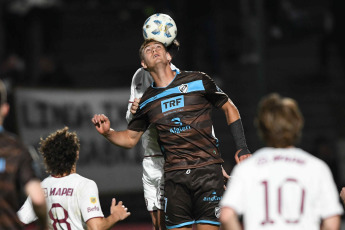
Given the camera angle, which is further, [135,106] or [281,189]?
[135,106]

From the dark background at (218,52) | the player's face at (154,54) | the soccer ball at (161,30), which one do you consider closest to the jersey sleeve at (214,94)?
the player's face at (154,54)

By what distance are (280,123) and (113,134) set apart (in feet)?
8.65

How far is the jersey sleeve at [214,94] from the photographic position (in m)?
6.57

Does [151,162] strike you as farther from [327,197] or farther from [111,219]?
[327,197]

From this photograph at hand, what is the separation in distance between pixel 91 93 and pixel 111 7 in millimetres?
7056

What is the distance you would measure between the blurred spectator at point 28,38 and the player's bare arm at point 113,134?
7.97 meters

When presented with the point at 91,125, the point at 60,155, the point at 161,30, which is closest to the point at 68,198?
the point at 60,155

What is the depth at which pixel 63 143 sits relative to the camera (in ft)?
18.9

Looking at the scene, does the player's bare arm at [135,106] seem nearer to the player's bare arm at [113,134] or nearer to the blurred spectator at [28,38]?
the player's bare arm at [113,134]

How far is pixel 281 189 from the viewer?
4160 mm

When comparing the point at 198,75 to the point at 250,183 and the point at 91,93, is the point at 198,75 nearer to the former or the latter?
the point at 250,183

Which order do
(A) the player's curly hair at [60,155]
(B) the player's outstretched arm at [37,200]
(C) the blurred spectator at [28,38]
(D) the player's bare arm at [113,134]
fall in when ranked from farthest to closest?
(C) the blurred spectator at [28,38] → (D) the player's bare arm at [113,134] → (A) the player's curly hair at [60,155] → (B) the player's outstretched arm at [37,200]

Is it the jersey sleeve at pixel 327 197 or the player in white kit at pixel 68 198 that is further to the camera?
the player in white kit at pixel 68 198

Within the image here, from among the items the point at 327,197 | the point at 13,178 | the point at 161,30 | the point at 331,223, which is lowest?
the point at 331,223
